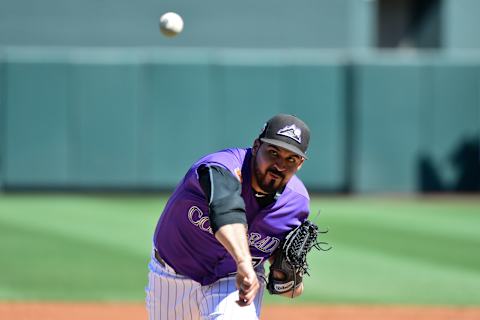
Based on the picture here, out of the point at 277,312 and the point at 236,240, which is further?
the point at 277,312

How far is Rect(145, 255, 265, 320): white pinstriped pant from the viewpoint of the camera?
406cm

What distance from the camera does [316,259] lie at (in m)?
10.0

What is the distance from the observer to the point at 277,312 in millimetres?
7566

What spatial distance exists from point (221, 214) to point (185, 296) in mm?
825

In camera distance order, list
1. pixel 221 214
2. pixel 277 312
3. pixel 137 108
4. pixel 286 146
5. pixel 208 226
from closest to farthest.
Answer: pixel 221 214 < pixel 286 146 < pixel 208 226 < pixel 277 312 < pixel 137 108

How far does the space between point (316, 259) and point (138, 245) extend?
214cm

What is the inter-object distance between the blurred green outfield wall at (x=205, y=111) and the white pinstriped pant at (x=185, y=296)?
11.9 meters

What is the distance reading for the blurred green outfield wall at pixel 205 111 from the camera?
1606 centimetres

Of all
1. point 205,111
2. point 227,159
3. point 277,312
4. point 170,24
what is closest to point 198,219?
point 227,159

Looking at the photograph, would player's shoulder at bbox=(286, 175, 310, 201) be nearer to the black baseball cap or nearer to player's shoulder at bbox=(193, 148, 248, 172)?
player's shoulder at bbox=(193, 148, 248, 172)

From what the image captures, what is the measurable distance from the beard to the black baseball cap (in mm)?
131

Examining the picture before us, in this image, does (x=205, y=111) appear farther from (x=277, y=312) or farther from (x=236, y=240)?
(x=236, y=240)

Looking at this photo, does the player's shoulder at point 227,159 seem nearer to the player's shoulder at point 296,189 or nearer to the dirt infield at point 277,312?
the player's shoulder at point 296,189

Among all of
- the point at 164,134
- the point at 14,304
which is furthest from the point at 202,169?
the point at 164,134
